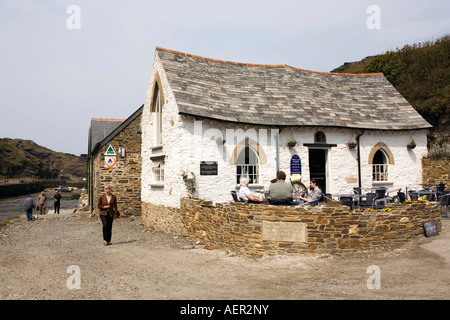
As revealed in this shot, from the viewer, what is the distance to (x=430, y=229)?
875 centimetres

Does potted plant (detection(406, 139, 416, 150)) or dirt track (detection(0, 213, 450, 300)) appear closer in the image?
dirt track (detection(0, 213, 450, 300))

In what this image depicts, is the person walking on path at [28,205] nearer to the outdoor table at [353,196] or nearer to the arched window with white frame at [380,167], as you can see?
the outdoor table at [353,196]

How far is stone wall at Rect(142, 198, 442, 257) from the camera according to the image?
7.73 metres

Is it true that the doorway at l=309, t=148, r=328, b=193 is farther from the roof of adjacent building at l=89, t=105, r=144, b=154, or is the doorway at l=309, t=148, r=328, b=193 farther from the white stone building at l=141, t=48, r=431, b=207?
the roof of adjacent building at l=89, t=105, r=144, b=154

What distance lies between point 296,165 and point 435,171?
6277mm

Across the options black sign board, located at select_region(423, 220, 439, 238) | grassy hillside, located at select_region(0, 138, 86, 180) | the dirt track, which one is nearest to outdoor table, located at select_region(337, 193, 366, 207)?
black sign board, located at select_region(423, 220, 439, 238)

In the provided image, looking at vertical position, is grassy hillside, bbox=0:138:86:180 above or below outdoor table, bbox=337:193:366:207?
above

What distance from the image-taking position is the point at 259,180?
40.8 ft

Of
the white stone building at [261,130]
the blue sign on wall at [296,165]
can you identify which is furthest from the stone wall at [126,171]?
the blue sign on wall at [296,165]

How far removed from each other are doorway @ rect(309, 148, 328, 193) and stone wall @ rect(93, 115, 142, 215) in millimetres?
8411

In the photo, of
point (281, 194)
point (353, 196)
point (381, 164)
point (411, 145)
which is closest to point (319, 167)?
point (381, 164)

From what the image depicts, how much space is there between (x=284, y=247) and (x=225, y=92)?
23.6 ft
